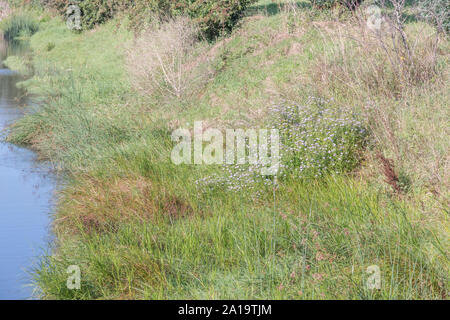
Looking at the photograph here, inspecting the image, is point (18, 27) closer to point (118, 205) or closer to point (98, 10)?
point (98, 10)

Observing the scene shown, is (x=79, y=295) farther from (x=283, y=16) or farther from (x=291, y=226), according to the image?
(x=283, y=16)

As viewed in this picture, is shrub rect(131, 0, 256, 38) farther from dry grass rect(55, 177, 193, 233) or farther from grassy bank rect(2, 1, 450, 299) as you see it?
dry grass rect(55, 177, 193, 233)

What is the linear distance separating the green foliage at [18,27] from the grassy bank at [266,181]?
22139 millimetres

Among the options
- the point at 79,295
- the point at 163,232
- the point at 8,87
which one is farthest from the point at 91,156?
the point at 8,87

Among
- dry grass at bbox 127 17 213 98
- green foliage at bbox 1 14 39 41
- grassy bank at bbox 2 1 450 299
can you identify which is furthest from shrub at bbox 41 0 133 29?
grassy bank at bbox 2 1 450 299

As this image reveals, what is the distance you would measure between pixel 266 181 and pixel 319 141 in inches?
39.5

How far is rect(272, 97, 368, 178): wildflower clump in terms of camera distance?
24.3 ft

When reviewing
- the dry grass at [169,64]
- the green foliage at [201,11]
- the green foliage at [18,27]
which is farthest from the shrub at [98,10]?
the dry grass at [169,64]

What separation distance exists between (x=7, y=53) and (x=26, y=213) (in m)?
21.5

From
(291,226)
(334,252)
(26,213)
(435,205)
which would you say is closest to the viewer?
(334,252)

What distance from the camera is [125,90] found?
14.6 meters

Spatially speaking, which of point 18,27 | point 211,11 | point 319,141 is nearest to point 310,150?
point 319,141

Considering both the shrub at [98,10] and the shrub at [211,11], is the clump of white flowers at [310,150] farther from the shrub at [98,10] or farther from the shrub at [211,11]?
the shrub at [98,10]

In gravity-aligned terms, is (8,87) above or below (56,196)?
above
